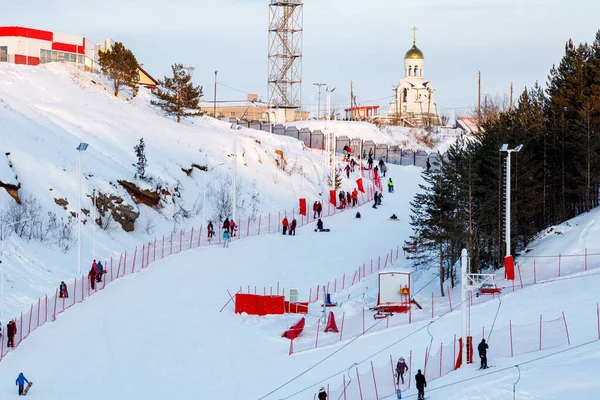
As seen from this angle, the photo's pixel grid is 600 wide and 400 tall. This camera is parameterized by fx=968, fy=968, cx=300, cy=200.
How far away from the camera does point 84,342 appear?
32.5 m

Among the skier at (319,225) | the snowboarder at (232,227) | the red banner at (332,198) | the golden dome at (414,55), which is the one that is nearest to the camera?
the snowboarder at (232,227)

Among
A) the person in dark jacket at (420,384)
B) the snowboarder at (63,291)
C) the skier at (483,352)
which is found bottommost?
the person in dark jacket at (420,384)

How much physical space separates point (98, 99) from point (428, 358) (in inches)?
1914

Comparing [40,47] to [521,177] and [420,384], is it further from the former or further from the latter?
[420,384]

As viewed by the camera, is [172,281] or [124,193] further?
[124,193]

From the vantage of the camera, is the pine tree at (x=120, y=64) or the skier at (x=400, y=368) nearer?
the skier at (x=400, y=368)

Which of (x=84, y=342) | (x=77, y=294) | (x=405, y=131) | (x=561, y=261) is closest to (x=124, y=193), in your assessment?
(x=77, y=294)

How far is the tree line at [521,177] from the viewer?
4156 cm

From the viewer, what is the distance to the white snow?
1127 inches

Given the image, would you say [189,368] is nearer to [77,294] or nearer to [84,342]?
[84,342]

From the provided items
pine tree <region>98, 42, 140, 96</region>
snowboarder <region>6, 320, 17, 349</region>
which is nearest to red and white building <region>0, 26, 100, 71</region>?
pine tree <region>98, 42, 140, 96</region>

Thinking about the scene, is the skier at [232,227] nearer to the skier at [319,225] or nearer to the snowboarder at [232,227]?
the snowboarder at [232,227]

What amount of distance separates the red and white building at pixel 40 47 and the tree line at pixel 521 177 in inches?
1784

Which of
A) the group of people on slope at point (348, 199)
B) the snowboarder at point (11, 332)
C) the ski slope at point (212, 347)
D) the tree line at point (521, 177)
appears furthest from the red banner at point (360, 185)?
the snowboarder at point (11, 332)
